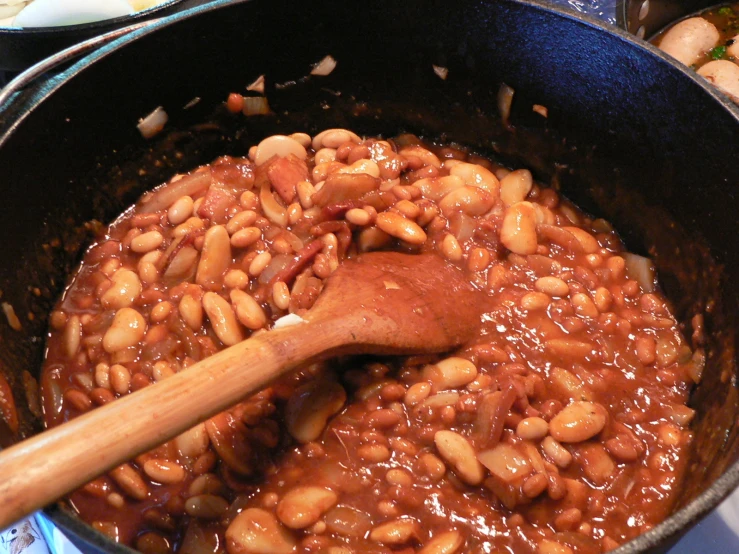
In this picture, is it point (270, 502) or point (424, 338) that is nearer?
point (270, 502)

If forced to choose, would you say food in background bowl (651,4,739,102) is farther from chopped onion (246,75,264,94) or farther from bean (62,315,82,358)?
bean (62,315,82,358)

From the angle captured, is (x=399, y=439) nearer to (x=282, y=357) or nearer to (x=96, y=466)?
(x=282, y=357)

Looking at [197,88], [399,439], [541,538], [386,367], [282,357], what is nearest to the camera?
[282,357]

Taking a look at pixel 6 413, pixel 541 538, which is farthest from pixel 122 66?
pixel 541 538

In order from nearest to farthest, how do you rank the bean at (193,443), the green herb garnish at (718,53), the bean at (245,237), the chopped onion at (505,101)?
the bean at (193,443)
the bean at (245,237)
the chopped onion at (505,101)
the green herb garnish at (718,53)

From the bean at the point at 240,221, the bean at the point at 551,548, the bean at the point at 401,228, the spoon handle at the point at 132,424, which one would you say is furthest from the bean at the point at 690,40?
the spoon handle at the point at 132,424

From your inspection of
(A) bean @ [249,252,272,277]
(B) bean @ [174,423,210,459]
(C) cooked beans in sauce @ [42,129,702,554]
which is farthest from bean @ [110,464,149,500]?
(A) bean @ [249,252,272,277]

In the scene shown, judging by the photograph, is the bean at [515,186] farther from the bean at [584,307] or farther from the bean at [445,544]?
the bean at [445,544]
